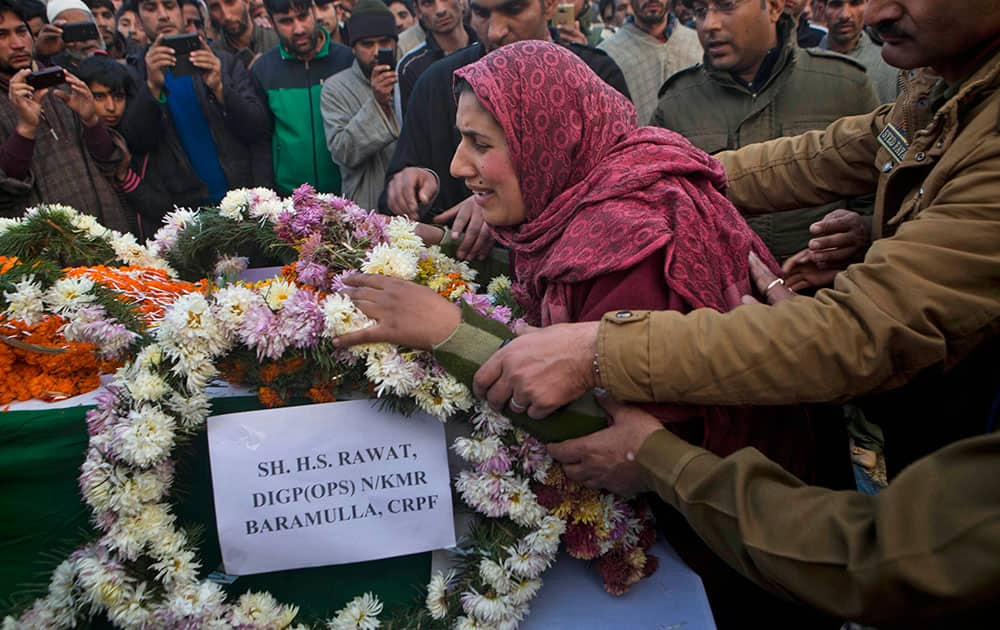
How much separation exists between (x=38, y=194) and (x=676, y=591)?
401cm

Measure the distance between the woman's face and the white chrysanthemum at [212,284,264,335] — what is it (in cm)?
66

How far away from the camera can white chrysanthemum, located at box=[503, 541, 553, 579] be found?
1.80 metres

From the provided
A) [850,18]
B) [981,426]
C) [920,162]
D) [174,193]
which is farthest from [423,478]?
[850,18]

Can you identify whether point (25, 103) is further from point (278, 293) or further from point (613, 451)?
point (613, 451)

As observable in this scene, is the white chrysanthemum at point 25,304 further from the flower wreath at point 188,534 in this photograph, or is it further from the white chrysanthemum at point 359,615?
the white chrysanthemum at point 359,615

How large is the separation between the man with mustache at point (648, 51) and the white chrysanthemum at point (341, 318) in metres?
3.89

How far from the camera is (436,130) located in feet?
12.6

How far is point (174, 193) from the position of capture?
4.97 metres

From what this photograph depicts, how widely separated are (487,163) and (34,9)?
4.46 metres

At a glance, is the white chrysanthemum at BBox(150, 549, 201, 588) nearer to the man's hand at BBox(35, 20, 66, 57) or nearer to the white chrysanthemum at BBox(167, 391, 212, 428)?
the white chrysanthemum at BBox(167, 391, 212, 428)

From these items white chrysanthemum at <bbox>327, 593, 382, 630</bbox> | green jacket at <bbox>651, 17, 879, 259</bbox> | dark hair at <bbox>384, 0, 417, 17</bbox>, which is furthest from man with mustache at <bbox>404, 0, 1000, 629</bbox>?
dark hair at <bbox>384, 0, 417, 17</bbox>

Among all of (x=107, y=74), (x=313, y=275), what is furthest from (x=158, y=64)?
(x=313, y=275)

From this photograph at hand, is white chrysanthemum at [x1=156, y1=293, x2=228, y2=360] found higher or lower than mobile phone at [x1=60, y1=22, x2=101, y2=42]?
higher

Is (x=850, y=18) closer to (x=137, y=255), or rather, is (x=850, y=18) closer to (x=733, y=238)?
(x=733, y=238)
